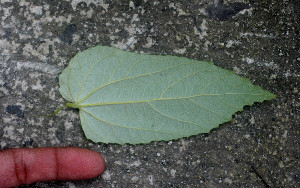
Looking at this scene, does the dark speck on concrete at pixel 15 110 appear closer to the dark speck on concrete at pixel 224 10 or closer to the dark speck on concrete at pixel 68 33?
the dark speck on concrete at pixel 68 33

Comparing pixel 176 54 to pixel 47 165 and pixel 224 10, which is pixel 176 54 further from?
pixel 47 165

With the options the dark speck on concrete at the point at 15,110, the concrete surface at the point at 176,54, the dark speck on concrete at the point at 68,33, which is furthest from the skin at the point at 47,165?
the dark speck on concrete at the point at 68,33

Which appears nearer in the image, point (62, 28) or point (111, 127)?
point (111, 127)

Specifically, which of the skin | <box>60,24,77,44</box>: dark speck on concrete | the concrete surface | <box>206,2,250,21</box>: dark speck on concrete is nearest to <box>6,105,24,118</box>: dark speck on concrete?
the concrete surface

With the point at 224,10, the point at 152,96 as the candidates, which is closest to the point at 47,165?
the point at 152,96

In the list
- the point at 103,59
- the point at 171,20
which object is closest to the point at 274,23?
the point at 171,20

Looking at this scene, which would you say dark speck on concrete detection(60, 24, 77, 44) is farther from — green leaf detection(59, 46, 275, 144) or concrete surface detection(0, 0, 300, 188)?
green leaf detection(59, 46, 275, 144)

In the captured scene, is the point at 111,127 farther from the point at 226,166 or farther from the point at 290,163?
the point at 290,163
